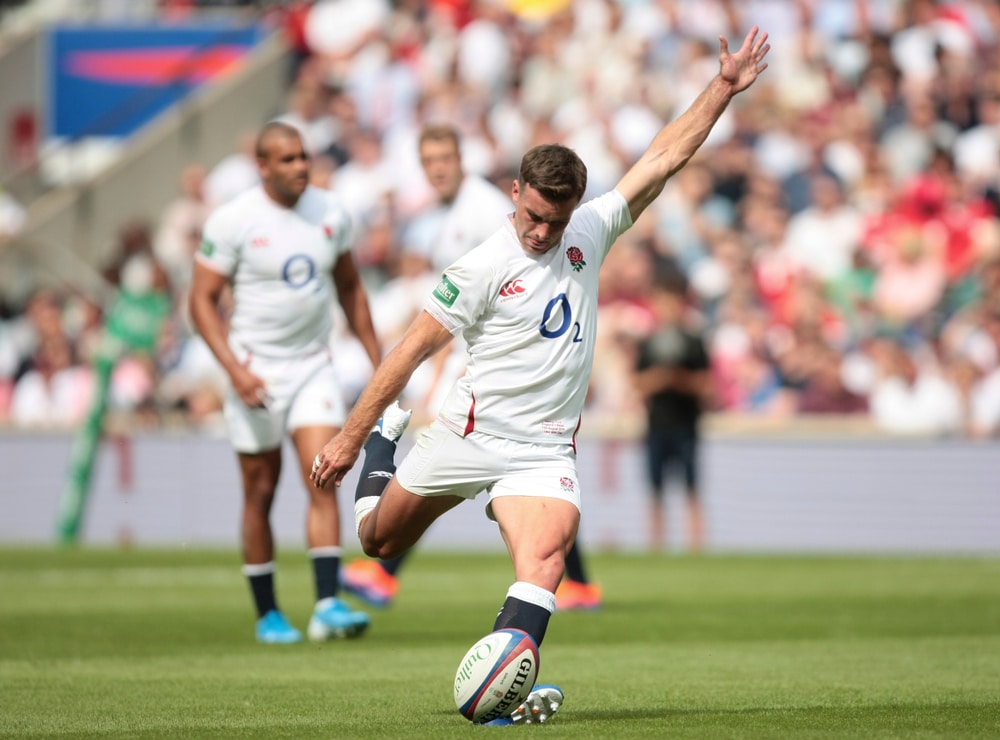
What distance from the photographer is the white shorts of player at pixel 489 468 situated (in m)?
7.15

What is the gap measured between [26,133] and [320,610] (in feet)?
65.6

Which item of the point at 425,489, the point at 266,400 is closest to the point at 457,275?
the point at 425,489

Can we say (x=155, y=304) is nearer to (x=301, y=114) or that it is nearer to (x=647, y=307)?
(x=301, y=114)

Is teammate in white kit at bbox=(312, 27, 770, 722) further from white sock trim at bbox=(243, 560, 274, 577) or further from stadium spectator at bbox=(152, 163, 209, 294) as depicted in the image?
stadium spectator at bbox=(152, 163, 209, 294)

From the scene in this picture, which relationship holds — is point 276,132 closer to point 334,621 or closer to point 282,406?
point 282,406

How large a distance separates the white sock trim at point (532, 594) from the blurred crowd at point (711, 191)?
1049 centimetres

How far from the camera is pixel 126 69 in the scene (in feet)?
91.7

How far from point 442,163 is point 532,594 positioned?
5.25 meters

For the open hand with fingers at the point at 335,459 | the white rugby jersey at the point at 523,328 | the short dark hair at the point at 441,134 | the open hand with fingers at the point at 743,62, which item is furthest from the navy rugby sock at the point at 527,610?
the short dark hair at the point at 441,134

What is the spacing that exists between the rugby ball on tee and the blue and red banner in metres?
22.2

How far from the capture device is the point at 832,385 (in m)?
18.7

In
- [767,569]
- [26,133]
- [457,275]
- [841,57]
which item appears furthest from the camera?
[26,133]

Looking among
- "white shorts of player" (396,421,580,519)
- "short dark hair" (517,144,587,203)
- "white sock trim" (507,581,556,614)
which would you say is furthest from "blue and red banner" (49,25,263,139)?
"white sock trim" (507,581,556,614)

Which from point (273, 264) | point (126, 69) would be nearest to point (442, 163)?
point (273, 264)
